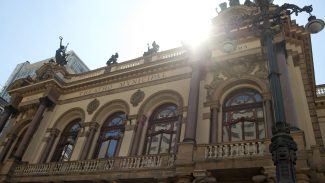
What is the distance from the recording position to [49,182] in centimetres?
1641

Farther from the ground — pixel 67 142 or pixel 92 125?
pixel 92 125

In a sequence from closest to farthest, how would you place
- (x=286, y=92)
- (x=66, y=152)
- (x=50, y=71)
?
(x=286, y=92) → (x=66, y=152) → (x=50, y=71)

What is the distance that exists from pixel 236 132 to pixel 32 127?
529 inches

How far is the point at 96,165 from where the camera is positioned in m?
15.7

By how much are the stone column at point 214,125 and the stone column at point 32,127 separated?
12.1 m

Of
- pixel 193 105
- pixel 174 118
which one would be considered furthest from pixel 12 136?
pixel 193 105

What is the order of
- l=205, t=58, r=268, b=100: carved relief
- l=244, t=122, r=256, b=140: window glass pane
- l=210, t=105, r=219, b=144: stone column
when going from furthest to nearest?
l=205, t=58, r=268, b=100: carved relief < l=210, t=105, r=219, b=144: stone column < l=244, t=122, r=256, b=140: window glass pane

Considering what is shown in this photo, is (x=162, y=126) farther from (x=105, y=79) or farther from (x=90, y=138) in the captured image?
(x=105, y=79)

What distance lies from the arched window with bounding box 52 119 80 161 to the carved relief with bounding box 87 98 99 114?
152cm

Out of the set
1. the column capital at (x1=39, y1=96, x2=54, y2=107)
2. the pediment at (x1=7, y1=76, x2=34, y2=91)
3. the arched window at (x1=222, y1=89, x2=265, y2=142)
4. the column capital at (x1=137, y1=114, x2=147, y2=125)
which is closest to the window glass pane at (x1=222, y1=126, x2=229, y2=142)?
the arched window at (x1=222, y1=89, x2=265, y2=142)

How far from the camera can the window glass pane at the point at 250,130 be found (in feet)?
45.7

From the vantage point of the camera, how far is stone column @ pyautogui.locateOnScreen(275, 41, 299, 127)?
12.0 metres

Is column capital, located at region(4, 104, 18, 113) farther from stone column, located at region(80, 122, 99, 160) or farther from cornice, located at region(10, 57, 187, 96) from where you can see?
stone column, located at region(80, 122, 99, 160)

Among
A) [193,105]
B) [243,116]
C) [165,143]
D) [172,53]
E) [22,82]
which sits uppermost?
[172,53]
